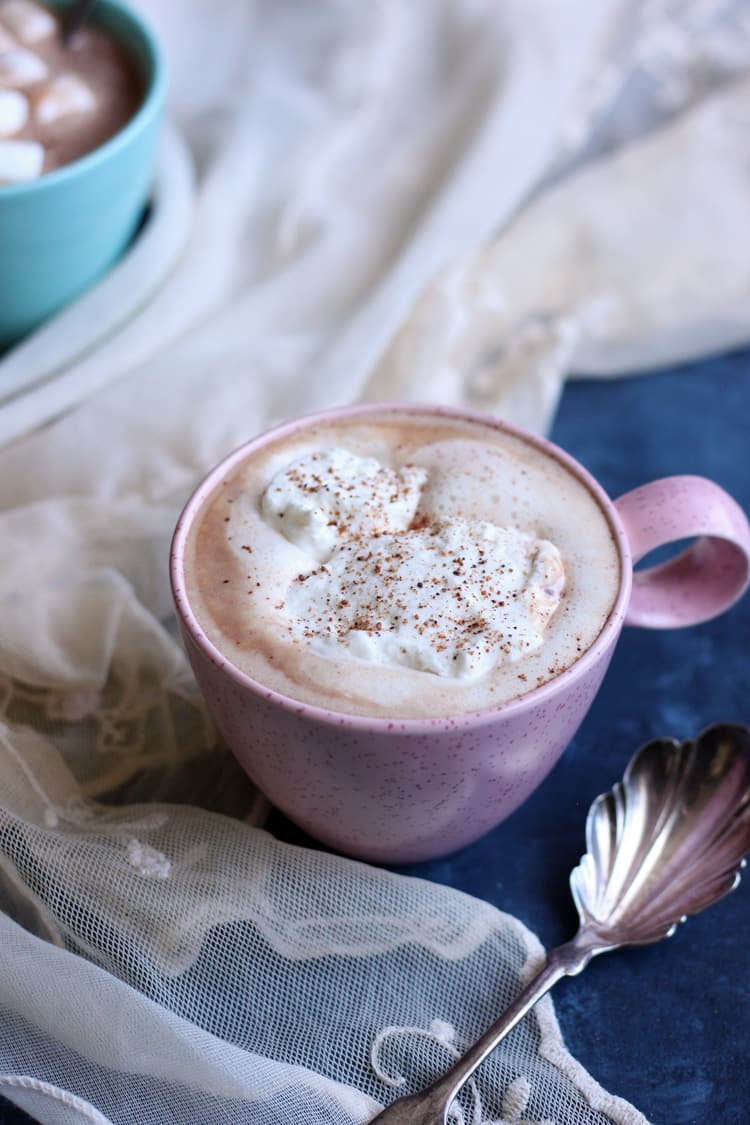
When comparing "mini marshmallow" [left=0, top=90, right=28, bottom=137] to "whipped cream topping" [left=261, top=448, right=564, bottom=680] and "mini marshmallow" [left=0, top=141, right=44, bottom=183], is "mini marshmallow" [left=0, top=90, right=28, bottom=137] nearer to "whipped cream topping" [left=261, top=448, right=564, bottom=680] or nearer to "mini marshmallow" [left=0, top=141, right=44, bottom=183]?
"mini marshmallow" [left=0, top=141, right=44, bottom=183]

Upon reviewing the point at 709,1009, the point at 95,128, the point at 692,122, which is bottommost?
the point at 709,1009

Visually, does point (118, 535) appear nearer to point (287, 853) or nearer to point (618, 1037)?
point (287, 853)

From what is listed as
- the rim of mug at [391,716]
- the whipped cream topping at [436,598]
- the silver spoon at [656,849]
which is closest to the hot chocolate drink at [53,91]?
the rim of mug at [391,716]

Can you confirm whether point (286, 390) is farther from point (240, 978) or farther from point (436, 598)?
point (240, 978)

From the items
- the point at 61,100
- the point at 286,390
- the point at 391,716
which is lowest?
the point at 286,390

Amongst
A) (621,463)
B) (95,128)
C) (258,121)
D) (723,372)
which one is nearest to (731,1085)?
(621,463)

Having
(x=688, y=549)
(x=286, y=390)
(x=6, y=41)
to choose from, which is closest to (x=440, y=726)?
(x=688, y=549)
